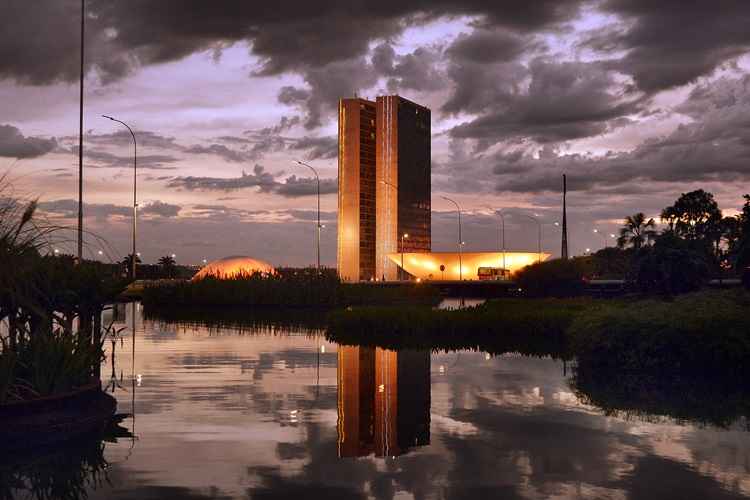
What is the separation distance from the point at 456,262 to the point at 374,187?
46.9 metres

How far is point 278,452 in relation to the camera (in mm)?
10680

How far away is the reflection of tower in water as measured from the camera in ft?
37.1

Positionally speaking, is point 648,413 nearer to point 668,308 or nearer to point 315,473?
point 315,473

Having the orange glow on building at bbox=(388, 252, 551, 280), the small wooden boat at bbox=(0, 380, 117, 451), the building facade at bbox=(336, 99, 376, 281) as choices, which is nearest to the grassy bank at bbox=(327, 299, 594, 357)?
the small wooden boat at bbox=(0, 380, 117, 451)

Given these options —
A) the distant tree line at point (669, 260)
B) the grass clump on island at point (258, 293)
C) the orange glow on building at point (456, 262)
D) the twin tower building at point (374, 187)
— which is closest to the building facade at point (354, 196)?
the twin tower building at point (374, 187)

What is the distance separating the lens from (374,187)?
17538 cm

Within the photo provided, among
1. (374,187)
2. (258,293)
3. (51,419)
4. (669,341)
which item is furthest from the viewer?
(374,187)

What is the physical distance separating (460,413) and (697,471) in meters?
4.60

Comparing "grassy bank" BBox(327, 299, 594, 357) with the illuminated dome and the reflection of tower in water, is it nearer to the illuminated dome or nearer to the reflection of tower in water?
the reflection of tower in water

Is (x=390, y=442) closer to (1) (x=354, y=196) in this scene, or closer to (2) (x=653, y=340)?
(2) (x=653, y=340)

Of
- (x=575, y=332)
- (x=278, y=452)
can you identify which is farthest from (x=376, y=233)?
(x=278, y=452)

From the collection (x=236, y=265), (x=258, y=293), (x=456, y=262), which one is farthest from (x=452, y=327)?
(x=456, y=262)

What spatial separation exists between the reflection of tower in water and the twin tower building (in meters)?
140

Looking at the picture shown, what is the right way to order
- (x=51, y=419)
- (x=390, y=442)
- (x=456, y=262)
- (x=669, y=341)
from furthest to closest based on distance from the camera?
(x=456, y=262)
(x=669, y=341)
(x=51, y=419)
(x=390, y=442)
